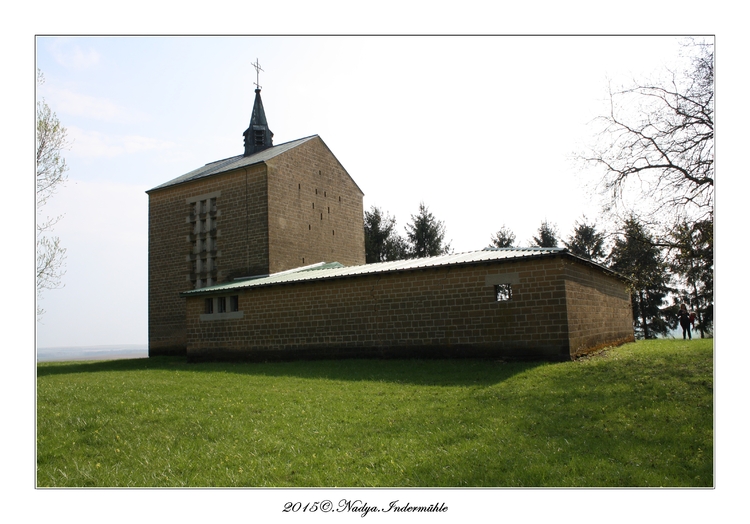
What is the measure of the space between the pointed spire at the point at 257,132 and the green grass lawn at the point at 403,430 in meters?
23.4

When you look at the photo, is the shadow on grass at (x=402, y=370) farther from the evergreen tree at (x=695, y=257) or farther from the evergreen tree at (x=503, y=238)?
the evergreen tree at (x=503, y=238)

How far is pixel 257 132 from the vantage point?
1368 inches

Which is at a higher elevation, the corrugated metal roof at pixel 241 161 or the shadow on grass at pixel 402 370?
the corrugated metal roof at pixel 241 161

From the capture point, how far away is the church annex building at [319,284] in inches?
580

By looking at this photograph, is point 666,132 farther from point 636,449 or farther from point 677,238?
point 636,449

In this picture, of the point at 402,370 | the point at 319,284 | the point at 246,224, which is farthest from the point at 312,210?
the point at 402,370

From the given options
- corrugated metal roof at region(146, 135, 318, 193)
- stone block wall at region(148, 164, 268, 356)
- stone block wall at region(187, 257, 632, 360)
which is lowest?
stone block wall at region(187, 257, 632, 360)

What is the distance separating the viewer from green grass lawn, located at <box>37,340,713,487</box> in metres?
6.80

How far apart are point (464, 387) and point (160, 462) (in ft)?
20.8

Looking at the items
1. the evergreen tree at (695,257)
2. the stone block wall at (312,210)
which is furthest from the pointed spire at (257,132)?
the evergreen tree at (695,257)

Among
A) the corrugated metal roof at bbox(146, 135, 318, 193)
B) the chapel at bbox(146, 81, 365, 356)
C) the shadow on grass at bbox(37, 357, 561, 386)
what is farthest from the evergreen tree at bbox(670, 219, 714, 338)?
the corrugated metal roof at bbox(146, 135, 318, 193)

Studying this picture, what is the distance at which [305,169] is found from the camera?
30.1 metres

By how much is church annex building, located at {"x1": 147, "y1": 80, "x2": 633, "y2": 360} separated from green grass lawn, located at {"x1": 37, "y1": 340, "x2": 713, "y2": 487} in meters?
2.10

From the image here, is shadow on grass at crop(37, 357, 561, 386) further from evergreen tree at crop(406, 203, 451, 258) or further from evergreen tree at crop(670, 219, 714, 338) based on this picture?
evergreen tree at crop(406, 203, 451, 258)
